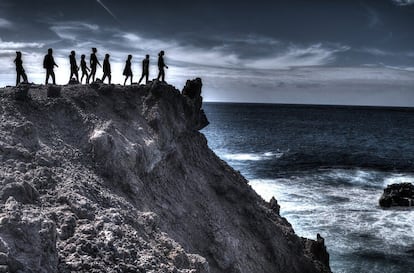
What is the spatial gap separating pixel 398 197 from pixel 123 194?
3566 cm

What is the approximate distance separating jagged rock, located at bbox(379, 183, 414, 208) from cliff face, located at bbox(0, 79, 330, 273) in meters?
21.9

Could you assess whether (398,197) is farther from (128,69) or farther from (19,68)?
(19,68)

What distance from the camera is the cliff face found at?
8828mm

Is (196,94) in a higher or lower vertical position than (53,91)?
higher

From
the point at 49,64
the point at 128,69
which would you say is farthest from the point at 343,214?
the point at 49,64

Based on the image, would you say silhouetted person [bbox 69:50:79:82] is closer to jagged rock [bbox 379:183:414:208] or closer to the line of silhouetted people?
the line of silhouetted people

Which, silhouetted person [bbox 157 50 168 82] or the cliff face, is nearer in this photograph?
the cliff face

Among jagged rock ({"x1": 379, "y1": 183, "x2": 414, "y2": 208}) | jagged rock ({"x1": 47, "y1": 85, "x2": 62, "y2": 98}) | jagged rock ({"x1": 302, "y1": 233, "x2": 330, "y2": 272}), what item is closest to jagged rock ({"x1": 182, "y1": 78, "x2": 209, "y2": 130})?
jagged rock ({"x1": 302, "y1": 233, "x2": 330, "y2": 272})

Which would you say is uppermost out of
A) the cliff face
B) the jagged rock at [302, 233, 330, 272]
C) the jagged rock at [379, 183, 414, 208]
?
the cliff face

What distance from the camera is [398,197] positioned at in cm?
4041

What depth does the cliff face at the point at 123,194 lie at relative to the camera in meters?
8.83

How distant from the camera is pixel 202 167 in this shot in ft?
60.3

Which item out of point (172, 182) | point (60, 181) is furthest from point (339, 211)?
point (60, 181)

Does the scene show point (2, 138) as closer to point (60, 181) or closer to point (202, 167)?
point (60, 181)
